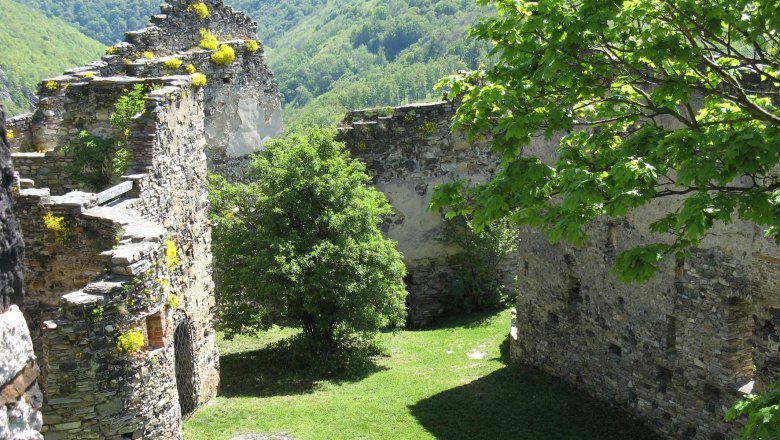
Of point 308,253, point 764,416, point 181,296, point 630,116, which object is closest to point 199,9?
point 308,253

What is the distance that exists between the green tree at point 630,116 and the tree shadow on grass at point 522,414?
5.54 m

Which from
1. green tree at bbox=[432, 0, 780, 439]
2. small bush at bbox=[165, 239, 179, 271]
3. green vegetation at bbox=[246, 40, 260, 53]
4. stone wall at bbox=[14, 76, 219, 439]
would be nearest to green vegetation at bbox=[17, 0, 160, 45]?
green vegetation at bbox=[246, 40, 260, 53]

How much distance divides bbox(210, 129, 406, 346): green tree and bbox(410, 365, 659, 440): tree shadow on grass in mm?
2624

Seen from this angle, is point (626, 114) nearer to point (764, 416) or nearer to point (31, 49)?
point (764, 416)

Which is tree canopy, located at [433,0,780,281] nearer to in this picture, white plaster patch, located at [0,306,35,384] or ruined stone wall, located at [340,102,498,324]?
white plaster patch, located at [0,306,35,384]

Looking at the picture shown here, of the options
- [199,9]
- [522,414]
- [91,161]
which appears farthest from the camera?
[199,9]

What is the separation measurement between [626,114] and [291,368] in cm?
980

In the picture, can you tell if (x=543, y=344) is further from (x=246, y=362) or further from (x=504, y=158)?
(x=504, y=158)

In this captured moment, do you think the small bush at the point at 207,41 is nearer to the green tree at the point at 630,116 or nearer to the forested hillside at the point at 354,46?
the green tree at the point at 630,116

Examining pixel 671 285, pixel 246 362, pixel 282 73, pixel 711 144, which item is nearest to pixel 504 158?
pixel 711 144

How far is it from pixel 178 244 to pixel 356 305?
4447 millimetres

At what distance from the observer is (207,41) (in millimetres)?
23297

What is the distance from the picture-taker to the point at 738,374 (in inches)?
503

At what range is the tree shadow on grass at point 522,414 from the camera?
14.5m
